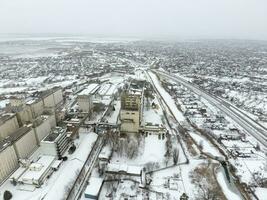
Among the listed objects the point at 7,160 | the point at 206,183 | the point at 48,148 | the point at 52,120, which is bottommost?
the point at 206,183

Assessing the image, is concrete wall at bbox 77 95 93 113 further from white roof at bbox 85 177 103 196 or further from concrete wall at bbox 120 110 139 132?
white roof at bbox 85 177 103 196

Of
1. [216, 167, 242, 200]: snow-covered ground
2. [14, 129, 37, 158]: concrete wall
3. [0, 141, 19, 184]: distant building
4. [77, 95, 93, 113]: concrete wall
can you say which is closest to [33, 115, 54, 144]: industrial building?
[14, 129, 37, 158]: concrete wall

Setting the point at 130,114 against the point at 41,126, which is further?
the point at 130,114

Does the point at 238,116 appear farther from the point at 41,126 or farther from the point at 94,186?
the point at 41,126

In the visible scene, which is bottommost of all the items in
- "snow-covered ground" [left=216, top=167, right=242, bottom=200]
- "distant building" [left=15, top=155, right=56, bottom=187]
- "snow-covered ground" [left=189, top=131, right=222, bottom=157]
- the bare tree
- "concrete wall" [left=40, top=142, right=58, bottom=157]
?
"snow-covered ground" [left=216, top=167, right=242, bottom=200]

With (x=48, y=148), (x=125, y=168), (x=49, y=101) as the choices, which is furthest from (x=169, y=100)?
(x=48, y=148)

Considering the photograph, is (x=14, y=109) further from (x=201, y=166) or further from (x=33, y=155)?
(x=201, y=166)

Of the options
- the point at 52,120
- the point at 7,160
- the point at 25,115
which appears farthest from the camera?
the point at 25,115
